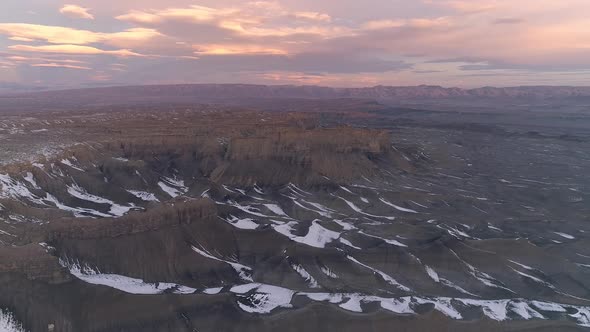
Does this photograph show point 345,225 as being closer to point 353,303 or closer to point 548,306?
point 353,303

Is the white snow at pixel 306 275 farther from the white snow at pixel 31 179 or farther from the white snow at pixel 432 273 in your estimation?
the white snow at pixel 31 179

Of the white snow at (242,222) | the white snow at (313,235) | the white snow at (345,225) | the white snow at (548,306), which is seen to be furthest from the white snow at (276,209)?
the white snow at (548,306)

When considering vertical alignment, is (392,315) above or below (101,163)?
below

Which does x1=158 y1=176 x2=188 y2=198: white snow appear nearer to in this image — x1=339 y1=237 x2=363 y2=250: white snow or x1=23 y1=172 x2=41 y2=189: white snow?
x1=23 y1=172 x2=41 y2=189: white snow

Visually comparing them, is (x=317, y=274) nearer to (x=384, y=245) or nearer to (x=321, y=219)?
(x=384, y=245)

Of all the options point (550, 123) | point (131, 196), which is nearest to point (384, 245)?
point (131, 196)

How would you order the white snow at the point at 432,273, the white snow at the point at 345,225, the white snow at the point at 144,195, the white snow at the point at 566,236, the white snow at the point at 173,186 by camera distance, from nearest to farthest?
1. the white snow at the point at 432,273
2. the white snow at the point at 566,236
3. the white snow at the point at 345,225
4. the white snow at the point at 144,195
5. the white snow at the point at 173,186

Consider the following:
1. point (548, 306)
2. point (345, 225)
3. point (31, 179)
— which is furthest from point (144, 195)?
point (548, 306)

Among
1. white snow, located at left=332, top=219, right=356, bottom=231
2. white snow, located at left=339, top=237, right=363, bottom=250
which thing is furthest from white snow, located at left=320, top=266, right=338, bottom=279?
white snow, located at left=332, top=219, right=356, bottom=231
